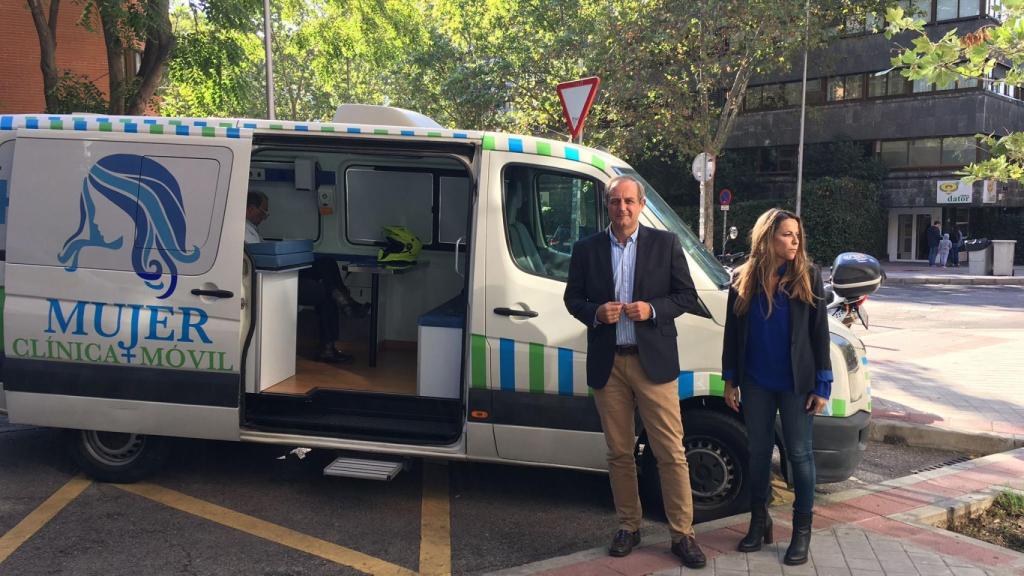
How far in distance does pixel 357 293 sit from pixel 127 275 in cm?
297

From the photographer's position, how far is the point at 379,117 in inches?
211

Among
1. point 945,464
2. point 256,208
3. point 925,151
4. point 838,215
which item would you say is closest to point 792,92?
point 925,151

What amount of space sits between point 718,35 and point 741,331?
23.5 m

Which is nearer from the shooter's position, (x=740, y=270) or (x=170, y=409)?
(x=740, y=270)

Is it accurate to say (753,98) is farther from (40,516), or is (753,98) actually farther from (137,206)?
(40,516)

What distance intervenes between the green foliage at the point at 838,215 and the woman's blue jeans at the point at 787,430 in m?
29.4

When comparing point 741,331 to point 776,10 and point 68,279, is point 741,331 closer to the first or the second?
point 68,279

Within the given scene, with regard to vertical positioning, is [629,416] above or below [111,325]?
below

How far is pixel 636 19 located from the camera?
81.9 ft

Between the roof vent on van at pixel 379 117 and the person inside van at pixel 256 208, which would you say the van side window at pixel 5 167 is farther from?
the roof vent on van at pixel 379 117

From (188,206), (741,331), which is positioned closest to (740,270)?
(741,331)

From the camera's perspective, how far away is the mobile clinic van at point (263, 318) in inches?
190

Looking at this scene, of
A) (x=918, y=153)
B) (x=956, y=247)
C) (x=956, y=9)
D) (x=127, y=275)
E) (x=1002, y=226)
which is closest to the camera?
(x=127, y=275)

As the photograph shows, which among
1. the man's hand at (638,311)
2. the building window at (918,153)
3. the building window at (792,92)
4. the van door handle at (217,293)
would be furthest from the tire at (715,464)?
the building window at (792,92)
